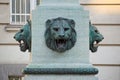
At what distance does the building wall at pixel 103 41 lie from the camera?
1814cm

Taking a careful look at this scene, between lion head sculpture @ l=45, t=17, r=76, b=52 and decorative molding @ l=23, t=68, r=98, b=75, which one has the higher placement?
lion head sculpture @ l=45, t=17, r=76, b=52

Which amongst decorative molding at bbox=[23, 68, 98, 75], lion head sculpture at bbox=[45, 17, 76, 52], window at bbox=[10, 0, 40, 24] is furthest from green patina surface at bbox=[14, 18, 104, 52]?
window at bbox=[10, 0, 40, 24]

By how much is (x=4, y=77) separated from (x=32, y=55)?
26.7ft

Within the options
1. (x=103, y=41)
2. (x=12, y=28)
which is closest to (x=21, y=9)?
(x=12, y=28)

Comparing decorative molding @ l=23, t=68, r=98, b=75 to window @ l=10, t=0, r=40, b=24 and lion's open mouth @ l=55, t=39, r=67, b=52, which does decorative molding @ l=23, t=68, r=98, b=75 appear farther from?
window @ l=10, t=0, r=40, b=24

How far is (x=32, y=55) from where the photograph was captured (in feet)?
32.8

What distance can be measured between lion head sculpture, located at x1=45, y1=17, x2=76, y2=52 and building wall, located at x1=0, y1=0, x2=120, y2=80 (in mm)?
8207

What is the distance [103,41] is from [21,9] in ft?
8.11

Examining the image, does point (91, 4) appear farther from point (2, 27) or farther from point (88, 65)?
point (88, 65)

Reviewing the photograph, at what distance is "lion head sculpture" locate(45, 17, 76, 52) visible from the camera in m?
9.85

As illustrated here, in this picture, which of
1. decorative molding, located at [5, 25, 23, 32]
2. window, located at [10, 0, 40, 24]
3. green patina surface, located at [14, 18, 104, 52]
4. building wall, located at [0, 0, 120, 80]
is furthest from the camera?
window, located at [10, 0, 40, 24]

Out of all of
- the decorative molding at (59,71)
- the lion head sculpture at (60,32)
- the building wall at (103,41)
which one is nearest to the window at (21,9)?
the building wall at (103,41)

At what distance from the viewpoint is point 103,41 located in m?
18.3

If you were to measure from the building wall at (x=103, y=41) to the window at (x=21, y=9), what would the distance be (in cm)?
25
